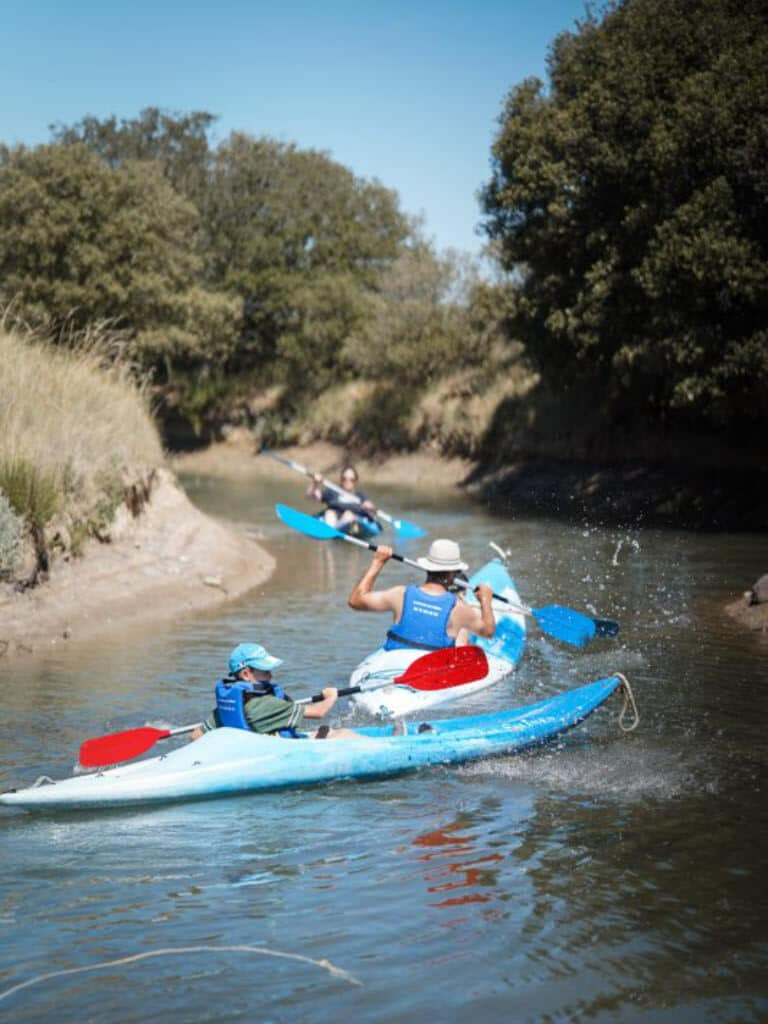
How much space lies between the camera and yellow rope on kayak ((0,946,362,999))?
4.87 metres

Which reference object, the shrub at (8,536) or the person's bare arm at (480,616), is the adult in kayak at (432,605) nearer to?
the person's bare arm at (480,616)

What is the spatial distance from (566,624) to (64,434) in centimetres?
604

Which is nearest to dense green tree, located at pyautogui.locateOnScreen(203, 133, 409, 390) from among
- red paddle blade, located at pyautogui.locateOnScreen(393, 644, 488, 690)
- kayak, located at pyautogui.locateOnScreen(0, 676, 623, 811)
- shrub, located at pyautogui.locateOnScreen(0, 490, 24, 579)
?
shrub, located at pyautogui.locateOnScreen(0, 490, 24, 579)

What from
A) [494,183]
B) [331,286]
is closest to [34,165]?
[494,183]

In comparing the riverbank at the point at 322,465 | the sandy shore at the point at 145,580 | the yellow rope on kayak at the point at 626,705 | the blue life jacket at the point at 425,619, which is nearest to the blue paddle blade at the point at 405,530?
the sandy shore at the point at 145,580

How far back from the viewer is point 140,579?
1354 cm

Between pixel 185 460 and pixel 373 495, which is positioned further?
pixel 185 460

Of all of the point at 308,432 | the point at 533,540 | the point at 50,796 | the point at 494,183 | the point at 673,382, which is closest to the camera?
the point at 50,796

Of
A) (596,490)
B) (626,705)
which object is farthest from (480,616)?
(596,490)

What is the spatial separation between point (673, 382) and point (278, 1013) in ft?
55.8

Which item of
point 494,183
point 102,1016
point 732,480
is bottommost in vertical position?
point 102,1016

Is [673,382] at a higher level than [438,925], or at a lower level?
higher

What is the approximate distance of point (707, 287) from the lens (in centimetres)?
1781

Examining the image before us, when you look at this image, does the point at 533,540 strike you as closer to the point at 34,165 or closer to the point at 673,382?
the point at 673,382
